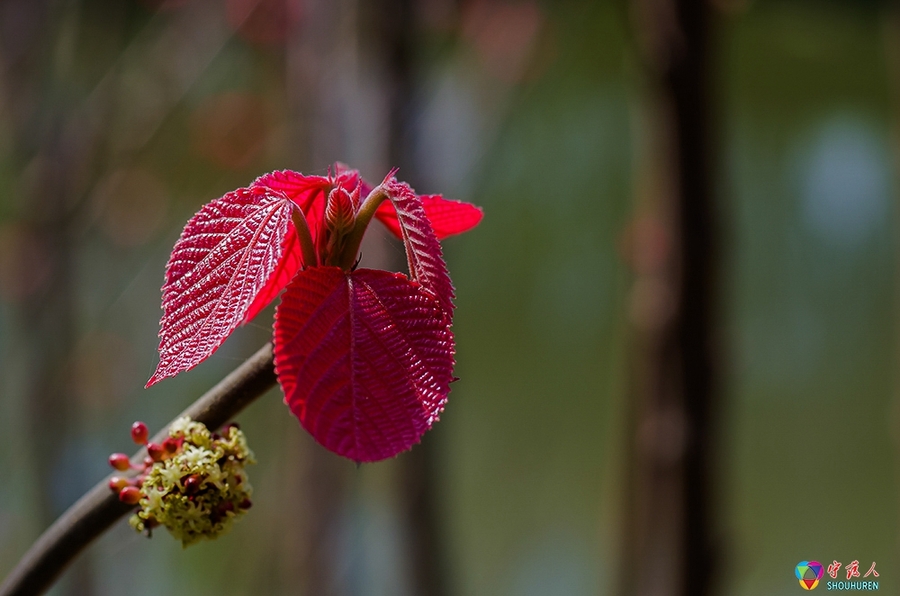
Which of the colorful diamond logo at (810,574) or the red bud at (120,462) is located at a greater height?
the red bud at (120,462)

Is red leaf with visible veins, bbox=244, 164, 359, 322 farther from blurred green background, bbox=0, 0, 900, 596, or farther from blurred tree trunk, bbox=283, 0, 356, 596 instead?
blurred green background, bbox=0, 0, 900, 596

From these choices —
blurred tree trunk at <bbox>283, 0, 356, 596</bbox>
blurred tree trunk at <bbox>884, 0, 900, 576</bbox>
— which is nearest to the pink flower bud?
blurred tree trunk at <bbox>283, 0, 356, 596</bbox>

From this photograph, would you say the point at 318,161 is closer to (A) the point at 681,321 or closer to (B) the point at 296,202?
(A) the point at 681,321

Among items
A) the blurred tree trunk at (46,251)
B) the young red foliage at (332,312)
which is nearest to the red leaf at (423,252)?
the young red foliage at (332,312)

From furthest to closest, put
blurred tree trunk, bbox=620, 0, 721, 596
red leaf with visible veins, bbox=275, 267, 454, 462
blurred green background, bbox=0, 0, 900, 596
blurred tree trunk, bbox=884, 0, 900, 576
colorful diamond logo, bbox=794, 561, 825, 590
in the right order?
1. blurred tree trunk, bbox=884, 0, 900, 576
2. blurred green background, bbox=0, 0, 900, 596
3. blurred tree trunk, bbox=620, 0, 721, 596
4. colorful diamond logo, bbox=794, 561, 825, 590
5. red leaf with visible veins, bbox=275, 267, 454, 462

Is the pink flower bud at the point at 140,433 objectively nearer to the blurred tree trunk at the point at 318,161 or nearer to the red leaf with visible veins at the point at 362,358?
the red leaf with visible veins at the point at 362,358

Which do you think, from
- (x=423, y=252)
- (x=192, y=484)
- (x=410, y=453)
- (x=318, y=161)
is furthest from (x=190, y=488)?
(x=318, y=161)

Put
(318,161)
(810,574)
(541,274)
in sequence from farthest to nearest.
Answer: (541,274) < (318,161) < (810,574)
